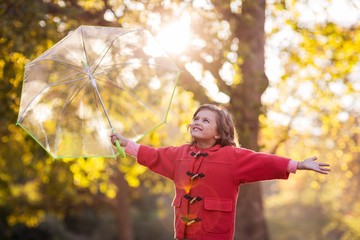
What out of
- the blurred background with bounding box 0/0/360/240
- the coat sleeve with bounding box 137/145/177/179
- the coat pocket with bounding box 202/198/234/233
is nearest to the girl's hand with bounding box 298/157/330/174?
the coat pocket with bounding box 202/198/234/233

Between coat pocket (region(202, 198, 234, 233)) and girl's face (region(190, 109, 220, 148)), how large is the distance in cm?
47

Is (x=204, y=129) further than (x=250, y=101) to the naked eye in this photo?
No

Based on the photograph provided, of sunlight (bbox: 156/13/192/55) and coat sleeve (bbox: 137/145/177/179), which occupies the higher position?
sunlight (bbox: 156/13/192/55)

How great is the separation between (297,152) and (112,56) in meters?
8.48

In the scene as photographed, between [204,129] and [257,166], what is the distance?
49cm

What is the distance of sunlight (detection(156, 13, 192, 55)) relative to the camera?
8.30 metres

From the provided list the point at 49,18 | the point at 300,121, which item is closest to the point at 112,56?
the point at 49,18

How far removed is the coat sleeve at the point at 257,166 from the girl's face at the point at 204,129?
0.77 ft

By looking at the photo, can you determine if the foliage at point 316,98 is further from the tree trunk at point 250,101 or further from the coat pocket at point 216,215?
the coat pocket at point 216,215

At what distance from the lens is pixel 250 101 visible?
891 cm

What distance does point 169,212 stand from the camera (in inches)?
936

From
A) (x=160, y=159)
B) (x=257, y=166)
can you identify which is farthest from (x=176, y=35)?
(x=257, y=166)

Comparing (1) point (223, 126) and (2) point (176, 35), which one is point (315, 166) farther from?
(2) point (176, 35)

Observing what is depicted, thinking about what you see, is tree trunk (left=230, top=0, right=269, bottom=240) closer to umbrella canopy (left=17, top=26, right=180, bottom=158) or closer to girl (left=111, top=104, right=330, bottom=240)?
umbrella canopy (left=17, top=26, right=180, bottom=158)
